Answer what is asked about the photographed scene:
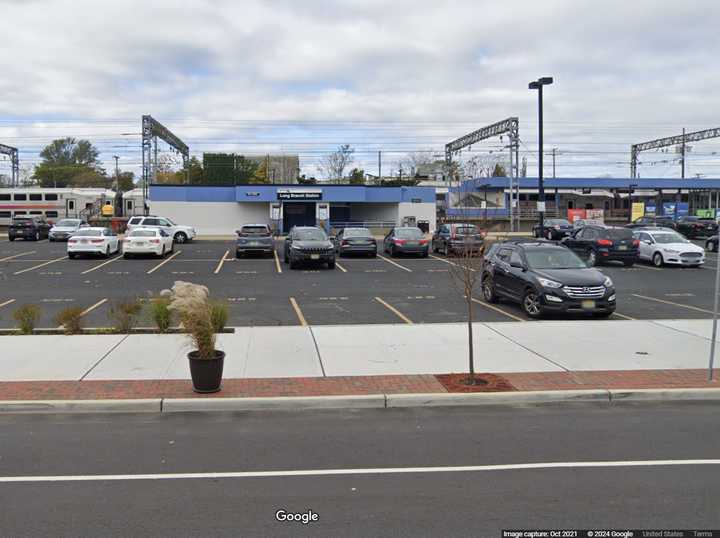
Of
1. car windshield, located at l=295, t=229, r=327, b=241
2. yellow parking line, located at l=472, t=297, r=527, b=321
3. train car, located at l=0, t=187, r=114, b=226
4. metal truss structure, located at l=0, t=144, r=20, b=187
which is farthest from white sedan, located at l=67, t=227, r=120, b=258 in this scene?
metal truss structure, located at l=0, t=144, r=20, b=187

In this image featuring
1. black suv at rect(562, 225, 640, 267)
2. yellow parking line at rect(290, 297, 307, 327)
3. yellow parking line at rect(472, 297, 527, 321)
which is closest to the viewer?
yellow parking line at rect(290, 297, 307, 327)

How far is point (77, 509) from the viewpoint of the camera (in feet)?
16.1

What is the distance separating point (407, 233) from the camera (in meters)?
31.8

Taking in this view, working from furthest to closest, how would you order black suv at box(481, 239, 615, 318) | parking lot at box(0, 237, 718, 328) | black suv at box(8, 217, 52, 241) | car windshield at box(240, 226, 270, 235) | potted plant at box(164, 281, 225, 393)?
black suv at box(8, 217, 52, 241)
car windshield at box(240, 226, 270, 235)
parking lot at box(0, 237, 718, 328)
black suv at box(481, 239, 615, 318)
potted plant at box(164, 281, 225, 393)

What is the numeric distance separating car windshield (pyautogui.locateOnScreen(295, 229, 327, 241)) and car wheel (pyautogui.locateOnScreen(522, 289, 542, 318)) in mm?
12978

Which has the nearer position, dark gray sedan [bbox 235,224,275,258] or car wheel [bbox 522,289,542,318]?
car wheel [bbox 522,289,542,318]

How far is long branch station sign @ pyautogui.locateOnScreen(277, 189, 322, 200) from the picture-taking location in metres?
54.8

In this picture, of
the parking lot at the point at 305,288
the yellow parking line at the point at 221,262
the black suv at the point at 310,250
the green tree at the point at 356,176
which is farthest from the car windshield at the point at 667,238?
the green tree at the point at 356,176

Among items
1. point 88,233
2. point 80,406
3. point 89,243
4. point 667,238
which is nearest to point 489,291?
point 80,406

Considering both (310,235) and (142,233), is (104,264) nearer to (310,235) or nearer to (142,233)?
(142,233)

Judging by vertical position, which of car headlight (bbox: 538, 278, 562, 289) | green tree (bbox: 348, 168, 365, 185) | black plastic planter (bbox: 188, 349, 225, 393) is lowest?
black plastic planter (bbox: 188, 349, 225, 393)

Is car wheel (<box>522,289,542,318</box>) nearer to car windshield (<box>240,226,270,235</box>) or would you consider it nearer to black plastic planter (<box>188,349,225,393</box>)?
black plastic planter (<box>188,349,225,393</box>)

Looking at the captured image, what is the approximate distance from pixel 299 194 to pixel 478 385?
47817 mm

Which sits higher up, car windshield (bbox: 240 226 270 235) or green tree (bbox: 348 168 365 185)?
green tree (bbox: 348 168 365 185)
